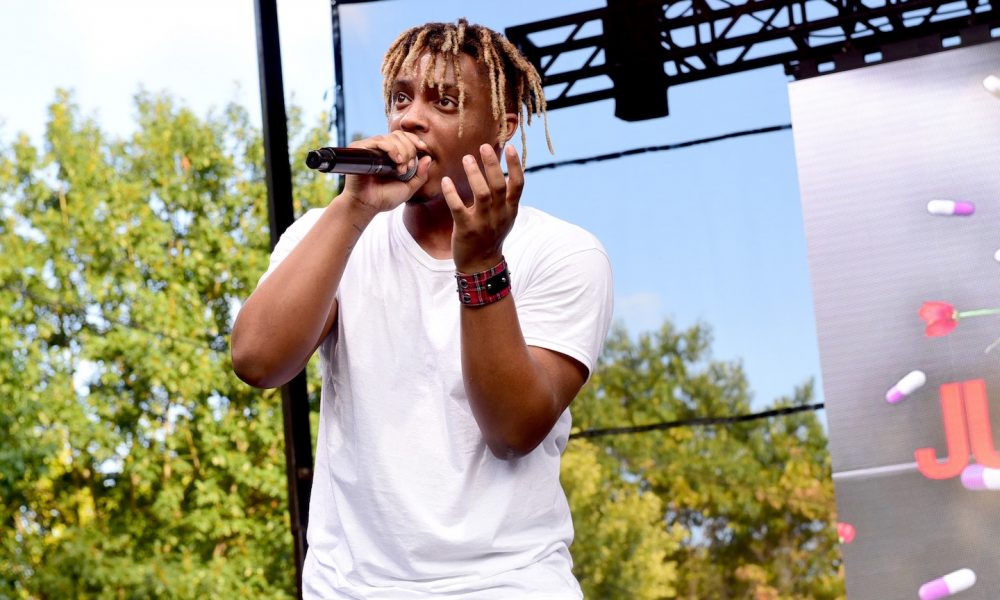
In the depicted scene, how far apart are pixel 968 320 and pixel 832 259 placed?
14.3 inches

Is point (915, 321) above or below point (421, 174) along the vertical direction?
below

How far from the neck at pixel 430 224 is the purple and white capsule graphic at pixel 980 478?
192cm

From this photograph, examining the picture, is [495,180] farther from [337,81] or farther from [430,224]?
[337,81]

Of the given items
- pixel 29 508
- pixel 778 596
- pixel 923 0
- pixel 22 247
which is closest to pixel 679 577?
pixel 778 596

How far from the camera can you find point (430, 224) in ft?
4.46

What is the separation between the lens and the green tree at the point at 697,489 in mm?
4914

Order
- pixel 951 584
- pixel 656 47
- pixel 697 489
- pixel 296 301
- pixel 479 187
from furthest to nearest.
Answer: pixel 697 489
pixel 656 47
pixel 951 584
pixel 296 301
pixel 479 187

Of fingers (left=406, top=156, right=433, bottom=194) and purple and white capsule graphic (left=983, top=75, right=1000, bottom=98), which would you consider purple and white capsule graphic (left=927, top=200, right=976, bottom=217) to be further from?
fingers (left=406, top=156, right=433, bottom=194)

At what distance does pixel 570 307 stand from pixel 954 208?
191cm

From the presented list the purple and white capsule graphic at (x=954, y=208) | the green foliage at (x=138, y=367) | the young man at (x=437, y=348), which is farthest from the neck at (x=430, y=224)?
the green foliage at (x=138, y=367)

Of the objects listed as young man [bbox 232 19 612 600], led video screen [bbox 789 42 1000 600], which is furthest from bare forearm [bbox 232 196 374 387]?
led video screen [bbox 789 42 1000 600]

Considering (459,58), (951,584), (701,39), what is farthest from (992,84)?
(459,58)

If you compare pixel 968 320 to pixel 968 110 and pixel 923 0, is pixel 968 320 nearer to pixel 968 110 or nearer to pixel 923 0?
pixel 968 110

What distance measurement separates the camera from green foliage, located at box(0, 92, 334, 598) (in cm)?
830
